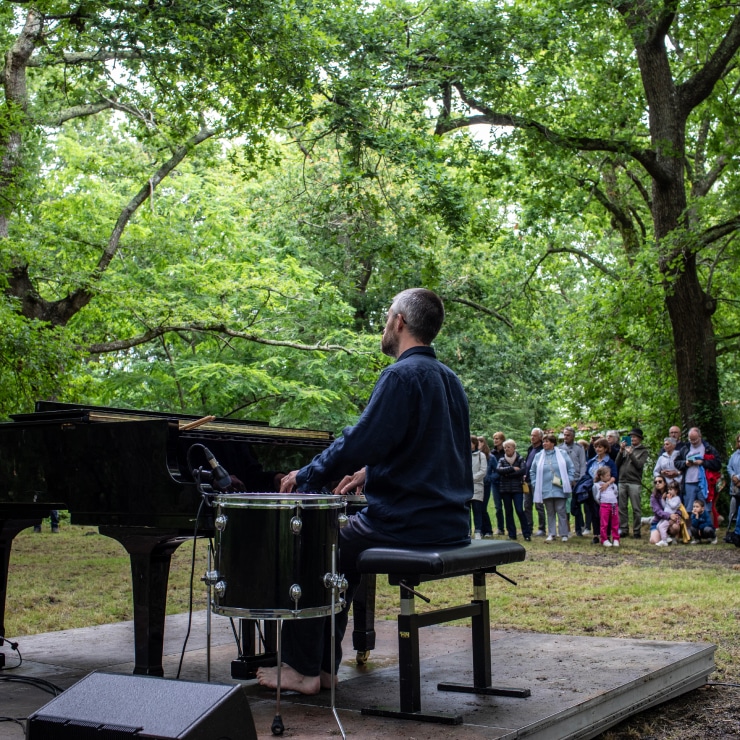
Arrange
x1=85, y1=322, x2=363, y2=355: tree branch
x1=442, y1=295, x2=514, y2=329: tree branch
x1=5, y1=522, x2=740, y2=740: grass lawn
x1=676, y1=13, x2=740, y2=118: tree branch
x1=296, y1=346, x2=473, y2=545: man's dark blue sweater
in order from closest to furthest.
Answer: x1=296, y1=346, x2=473, y2=545: man's dark blue sweater < x1=5, y1=522, x2=740, y2=740: grass lawn < x1=676, y1=13, x2=740, y2=118: tree branch < x1=85, y1=322, x2=363, y2=355: tree branch < x1=442, y1=295, x2=514, y2=329: tree branch

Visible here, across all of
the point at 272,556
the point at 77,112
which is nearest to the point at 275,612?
the point at 272,556

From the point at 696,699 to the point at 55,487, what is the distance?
13.0 feet

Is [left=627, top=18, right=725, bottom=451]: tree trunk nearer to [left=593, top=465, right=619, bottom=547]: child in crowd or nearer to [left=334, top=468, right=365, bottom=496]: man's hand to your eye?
[left=593, top=465, right=619, bottom=547]: child in crowd

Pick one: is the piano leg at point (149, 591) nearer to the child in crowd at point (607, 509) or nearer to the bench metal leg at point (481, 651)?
the bench metal leg at point (481, 651)

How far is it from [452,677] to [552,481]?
1054 centimetres

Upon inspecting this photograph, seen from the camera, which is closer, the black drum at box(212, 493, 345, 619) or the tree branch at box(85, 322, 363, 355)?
the black drum at box(212, 493, 345, 619)

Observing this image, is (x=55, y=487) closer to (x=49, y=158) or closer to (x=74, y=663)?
(x=74, y=663)

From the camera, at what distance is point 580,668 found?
17.6 feet

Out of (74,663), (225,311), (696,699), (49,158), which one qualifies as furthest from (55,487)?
(49,158)

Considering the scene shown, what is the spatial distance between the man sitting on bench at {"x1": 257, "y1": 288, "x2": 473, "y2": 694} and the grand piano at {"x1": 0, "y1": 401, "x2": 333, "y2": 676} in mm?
612

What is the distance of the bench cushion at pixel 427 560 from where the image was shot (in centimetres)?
416

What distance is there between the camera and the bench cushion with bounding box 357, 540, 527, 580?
13.7ft

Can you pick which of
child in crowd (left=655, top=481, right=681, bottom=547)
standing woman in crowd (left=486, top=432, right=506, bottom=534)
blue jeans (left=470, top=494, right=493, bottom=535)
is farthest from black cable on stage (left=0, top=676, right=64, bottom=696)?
child in crowd (left=655, top=481, right=681, bottom=547)

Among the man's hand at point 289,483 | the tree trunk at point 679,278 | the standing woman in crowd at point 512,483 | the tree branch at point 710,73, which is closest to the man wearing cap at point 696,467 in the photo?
the standing woman in crowd at point 512,483
